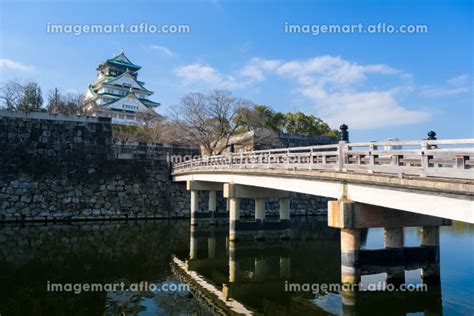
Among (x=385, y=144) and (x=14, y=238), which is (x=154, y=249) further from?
(x=385, y=144)

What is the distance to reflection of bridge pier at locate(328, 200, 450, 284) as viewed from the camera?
1080 cm

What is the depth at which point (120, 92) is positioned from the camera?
237 ft

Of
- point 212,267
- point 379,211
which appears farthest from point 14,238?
point 379,211

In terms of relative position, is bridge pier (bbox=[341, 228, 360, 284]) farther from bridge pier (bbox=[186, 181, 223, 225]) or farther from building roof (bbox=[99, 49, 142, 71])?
building roof (bbox=[99, 49, 142, 71])

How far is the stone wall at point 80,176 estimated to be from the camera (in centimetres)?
2816

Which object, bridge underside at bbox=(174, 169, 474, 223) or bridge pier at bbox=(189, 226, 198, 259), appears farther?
bridge pier at bbox=(189, 226, 198, 259)

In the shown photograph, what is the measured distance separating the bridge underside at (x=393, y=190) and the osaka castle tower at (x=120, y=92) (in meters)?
47.7

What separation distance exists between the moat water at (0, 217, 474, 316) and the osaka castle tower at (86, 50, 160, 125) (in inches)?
1576

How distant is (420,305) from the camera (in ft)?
33.5

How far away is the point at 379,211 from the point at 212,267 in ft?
24.7

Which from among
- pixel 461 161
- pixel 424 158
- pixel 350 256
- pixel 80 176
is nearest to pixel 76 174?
pixel 80 176

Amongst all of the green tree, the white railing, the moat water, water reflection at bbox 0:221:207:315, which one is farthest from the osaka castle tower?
the white railing

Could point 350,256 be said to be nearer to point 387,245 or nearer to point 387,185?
point 387,245

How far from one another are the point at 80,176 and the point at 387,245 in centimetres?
2557
